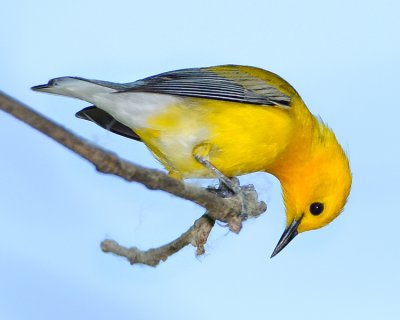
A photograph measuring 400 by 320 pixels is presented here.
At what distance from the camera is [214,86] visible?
6.40 meters

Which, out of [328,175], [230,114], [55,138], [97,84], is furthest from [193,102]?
[55,138]

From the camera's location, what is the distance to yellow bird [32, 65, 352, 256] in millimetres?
5906

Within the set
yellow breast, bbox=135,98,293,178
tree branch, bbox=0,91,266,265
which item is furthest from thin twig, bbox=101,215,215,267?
yellow breast, bbox=135,98,293,178

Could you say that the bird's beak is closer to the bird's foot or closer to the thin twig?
the bird's foot

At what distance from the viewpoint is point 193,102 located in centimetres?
611

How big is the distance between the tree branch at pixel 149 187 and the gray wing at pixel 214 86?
0.88m

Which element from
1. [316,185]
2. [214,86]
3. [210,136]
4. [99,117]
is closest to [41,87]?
[99,117]

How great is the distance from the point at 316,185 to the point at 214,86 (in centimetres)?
140

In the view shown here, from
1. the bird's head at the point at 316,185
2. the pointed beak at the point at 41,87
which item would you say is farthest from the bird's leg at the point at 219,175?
the pointed beak at the point at 41,87

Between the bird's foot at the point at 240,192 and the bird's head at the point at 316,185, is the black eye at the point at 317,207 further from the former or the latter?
the bird's foot at the point at 240,192

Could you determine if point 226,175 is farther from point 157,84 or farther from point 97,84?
point 97,84

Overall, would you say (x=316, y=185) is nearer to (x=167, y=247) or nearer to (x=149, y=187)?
(x=167, y=247)

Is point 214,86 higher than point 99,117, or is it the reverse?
point 214,86

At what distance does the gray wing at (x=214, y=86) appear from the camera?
6.00 m
